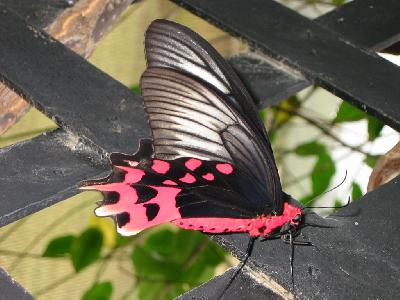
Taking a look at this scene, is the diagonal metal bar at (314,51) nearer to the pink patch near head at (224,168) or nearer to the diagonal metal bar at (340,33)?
the diagonal metal bar at (340,33)

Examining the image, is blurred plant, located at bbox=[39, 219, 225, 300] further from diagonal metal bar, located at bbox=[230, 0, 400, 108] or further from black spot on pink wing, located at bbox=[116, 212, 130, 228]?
black spot on pink wing, located at bbox=[116, 212, 130, 228]

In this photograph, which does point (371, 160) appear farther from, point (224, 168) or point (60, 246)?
point (224, 168)

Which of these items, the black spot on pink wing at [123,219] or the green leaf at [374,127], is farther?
the green leaf at [374,127]

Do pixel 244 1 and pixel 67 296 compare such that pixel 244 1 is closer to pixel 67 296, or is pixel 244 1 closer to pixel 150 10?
pixel 150 10

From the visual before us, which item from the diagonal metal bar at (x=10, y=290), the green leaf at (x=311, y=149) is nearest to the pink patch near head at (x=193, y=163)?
the diagonal metal bar at (x=10, y=290)

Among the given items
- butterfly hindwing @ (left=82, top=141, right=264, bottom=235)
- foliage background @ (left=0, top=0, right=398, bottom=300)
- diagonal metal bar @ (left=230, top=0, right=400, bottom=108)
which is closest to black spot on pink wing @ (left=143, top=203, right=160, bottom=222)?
butterfly hindwing @ (left=82, top=141, right=264, bottom=235)

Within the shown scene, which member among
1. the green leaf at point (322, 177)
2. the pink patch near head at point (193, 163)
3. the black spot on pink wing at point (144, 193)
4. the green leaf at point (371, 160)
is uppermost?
the black spot on pink wing at point (144, 193)

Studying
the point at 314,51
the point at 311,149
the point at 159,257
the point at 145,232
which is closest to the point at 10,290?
the point at 314,51
